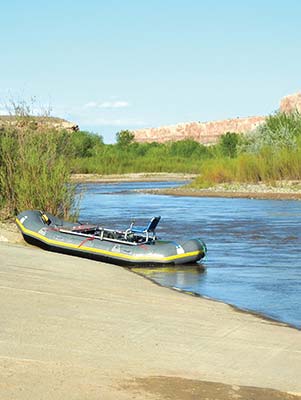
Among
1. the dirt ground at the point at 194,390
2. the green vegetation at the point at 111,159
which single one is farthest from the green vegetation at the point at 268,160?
the dirt ground at the point at 194,390

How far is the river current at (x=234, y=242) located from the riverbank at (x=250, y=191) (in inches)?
73.4

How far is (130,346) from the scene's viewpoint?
866 centimetres

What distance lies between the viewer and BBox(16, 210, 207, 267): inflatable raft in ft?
58.4

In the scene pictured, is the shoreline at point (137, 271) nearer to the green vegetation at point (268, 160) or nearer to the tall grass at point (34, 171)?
the tall grass at point (34, 171)

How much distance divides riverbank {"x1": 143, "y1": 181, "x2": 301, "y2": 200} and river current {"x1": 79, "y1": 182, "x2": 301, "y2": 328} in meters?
1.86

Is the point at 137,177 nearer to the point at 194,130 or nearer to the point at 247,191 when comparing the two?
the point at 247,191

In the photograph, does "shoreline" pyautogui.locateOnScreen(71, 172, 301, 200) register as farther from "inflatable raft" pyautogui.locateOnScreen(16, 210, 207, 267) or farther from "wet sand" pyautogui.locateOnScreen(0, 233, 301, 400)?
"wet sand" pyautogui.locateOnScreen(0, 233, 301, 400)

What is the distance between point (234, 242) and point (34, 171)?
20.3 ft

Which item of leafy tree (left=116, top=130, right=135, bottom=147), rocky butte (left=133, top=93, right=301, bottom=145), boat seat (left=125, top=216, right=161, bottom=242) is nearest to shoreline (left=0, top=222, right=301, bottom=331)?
boat seat (left=125, top=216, right=161, bottom=242)

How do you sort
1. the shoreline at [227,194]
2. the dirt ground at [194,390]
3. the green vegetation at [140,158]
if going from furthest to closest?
the green vegetation at [140,158] → the shoreline at [227,194] → the dirt ground at [194,390]

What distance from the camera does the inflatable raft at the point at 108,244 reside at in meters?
17.8

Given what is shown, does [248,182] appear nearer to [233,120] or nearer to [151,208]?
[151,208]

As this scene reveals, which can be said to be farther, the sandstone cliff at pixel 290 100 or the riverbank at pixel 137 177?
the sandstone cliff at pixel 290 100

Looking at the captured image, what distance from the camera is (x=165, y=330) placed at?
966 centimetres
